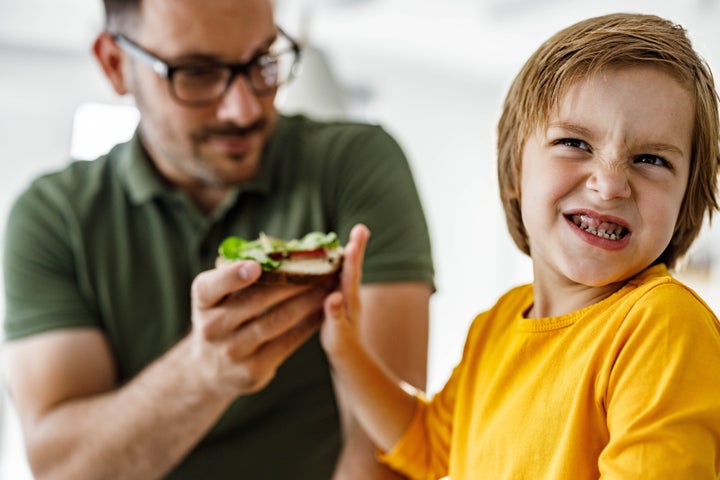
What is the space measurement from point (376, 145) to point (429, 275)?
0.31 meters

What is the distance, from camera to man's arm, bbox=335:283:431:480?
131 cm

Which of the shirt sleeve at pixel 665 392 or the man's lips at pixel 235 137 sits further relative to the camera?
the man's lips at pixel 235 137

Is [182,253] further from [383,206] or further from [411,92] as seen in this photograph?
[411,92]

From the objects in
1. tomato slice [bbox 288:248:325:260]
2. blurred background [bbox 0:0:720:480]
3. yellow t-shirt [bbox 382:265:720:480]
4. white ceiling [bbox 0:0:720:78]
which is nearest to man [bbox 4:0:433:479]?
tomato slice [bbox 288:248:325:260]

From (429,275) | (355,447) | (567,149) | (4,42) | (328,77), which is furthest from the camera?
(4,42)

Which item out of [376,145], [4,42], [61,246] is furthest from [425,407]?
[4,42]

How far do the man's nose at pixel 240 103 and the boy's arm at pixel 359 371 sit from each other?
441 millimetres

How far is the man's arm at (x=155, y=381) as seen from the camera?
44.5 inches

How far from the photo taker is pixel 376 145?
1522 millimetres

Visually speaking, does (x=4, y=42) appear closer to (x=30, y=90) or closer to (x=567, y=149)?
(x=30, y=90)

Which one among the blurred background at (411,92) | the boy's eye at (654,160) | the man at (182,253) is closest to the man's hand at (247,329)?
the man at (182,253)

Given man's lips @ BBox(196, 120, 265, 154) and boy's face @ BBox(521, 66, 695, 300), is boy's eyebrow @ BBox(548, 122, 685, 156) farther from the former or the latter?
man's lips @ BBox(196, 120, 265, 154)

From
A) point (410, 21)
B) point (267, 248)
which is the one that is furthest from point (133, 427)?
point (410, 21)

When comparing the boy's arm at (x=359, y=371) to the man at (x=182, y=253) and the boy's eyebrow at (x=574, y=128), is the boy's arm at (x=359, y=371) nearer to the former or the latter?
the man at (x=182, y=253)
